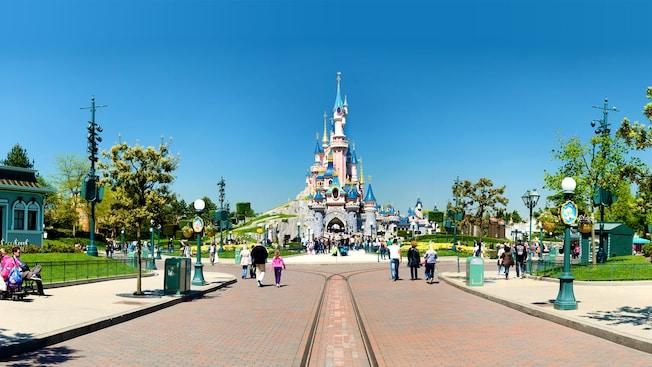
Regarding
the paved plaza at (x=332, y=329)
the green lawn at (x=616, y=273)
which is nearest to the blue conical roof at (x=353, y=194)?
the green lawn at (x=616, y=273)

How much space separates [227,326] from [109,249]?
1710 inches

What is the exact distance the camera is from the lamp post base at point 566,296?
1493cm

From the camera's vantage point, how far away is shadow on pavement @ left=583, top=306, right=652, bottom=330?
12.5 meters

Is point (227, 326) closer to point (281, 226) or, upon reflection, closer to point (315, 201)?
point (315, 201)

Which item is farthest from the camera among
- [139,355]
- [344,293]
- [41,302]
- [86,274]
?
[86,274]

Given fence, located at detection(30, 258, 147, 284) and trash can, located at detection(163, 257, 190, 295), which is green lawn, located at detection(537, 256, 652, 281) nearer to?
trash can, located at detection(163, 257, 190, 295)

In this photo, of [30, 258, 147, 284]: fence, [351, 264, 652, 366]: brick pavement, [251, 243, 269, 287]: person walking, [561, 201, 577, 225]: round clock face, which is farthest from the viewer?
[251, 243, 269, 287]: person walking

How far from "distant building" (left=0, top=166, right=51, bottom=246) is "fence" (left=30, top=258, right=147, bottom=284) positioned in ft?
49.9

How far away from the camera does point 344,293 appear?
2200 centimetres

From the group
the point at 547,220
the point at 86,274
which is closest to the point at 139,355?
the point at 86,274

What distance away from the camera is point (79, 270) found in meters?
24.8

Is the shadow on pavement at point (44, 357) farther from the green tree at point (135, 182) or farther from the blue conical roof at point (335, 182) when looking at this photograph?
the blue conical roof at point (335, 182)

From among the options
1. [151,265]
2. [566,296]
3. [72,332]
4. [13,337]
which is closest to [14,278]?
[72,332]

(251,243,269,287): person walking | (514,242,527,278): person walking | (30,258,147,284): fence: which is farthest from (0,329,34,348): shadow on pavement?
(514,242,527,278): person walking
